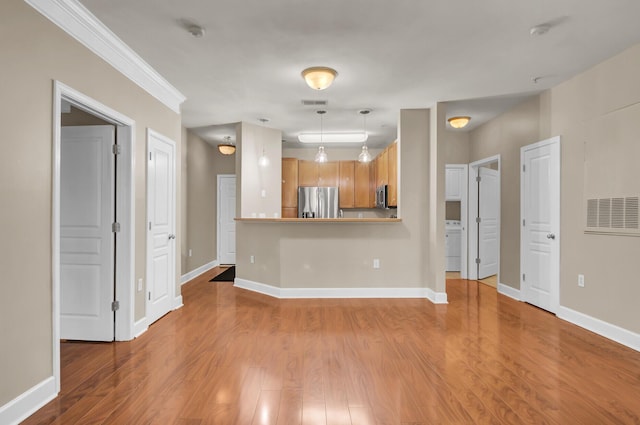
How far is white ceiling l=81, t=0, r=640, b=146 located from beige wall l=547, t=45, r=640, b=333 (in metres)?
0.22

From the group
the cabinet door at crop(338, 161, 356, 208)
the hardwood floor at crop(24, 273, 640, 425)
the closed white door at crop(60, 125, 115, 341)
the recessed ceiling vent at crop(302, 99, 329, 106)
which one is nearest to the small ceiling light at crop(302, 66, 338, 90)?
the recessed ceiling vent at crop(302, 99, 329, 106)

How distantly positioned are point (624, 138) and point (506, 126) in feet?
6.35

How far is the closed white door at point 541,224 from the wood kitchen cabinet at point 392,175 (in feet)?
5.56

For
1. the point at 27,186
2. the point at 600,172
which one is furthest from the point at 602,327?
the point at 27,186

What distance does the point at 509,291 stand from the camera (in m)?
5.01

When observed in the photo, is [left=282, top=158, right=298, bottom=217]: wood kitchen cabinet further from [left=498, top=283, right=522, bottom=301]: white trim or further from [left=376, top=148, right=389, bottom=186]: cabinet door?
[left=498, top=283, right=522, bottom=301]: white trim

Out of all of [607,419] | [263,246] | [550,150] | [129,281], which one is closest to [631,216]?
[550,150]

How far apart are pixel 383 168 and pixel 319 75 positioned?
3177 millimetres

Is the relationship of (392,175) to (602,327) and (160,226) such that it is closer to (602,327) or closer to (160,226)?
(602,327)

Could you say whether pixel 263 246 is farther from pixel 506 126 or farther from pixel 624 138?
pixel 624 138

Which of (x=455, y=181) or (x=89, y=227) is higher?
(x=455, y=181)

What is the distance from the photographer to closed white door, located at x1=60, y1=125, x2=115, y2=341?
320 centimetres

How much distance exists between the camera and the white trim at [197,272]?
599 cm

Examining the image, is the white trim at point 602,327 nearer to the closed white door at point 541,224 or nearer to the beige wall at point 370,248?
the closed white door at point 541,224
